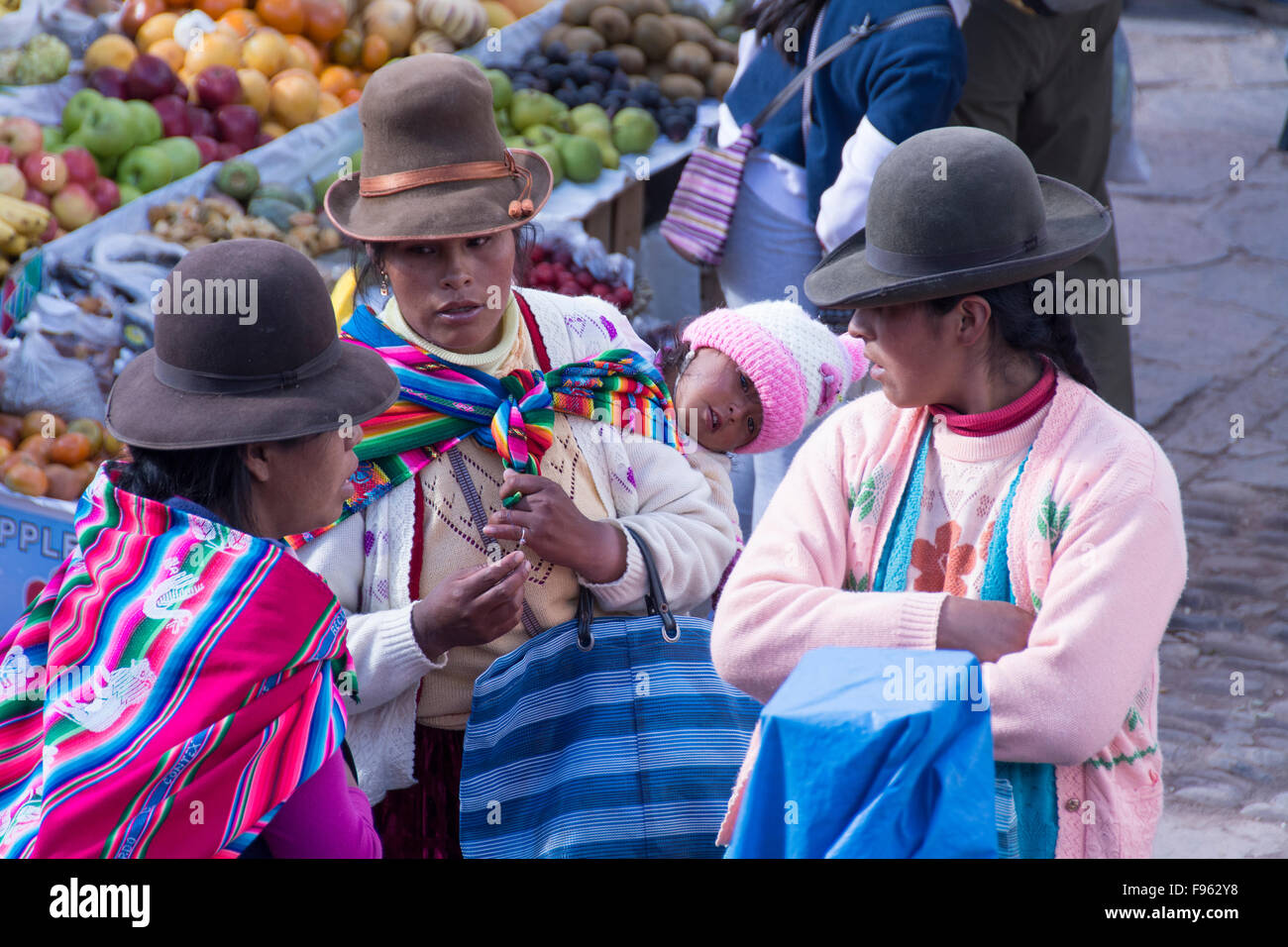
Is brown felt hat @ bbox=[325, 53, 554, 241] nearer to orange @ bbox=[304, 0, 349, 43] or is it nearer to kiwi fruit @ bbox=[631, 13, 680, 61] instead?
orange @ bbox=[304, 0, 349, 43]

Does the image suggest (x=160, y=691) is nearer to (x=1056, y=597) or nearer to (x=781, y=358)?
(x=1056, y=597)

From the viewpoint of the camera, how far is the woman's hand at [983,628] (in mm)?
1838

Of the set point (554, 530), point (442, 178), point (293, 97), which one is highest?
point (293, 97)

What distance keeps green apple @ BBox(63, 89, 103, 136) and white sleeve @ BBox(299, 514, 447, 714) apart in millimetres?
3164

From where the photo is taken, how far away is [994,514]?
1.95 metres

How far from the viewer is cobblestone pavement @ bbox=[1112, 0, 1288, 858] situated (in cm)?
404

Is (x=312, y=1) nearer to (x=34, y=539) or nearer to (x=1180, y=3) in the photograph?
(x=34, y=539)

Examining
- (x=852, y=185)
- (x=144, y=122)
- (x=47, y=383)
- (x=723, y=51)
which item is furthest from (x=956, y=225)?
(x=723, y=51)

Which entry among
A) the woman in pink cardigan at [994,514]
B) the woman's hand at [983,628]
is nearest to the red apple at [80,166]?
the woman in pink cardigan at [994,514]

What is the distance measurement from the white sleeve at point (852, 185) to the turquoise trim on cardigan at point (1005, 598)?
1858 millimetres

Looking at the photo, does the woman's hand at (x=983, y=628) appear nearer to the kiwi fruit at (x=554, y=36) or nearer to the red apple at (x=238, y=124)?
the red apple at (x=238, y=124)

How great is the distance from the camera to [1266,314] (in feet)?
23.5

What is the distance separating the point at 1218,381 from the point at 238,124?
177 inches

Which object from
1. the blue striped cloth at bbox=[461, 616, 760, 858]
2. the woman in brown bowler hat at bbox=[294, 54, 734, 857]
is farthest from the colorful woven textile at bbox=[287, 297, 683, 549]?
the blue striped cloth at bbox=[461, 616, 760, 858]
